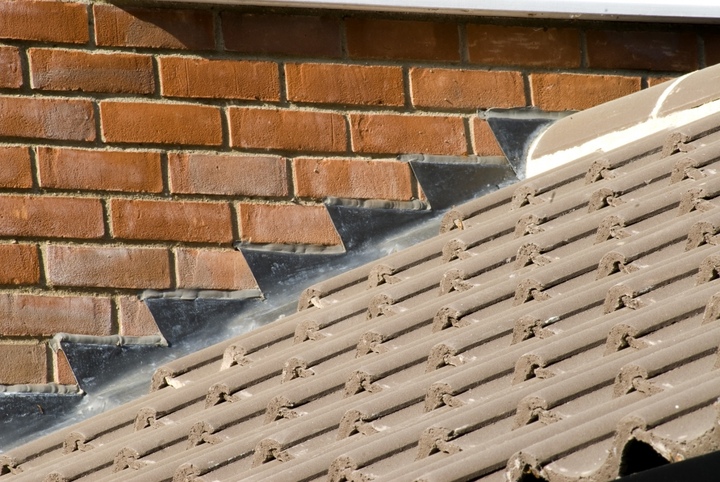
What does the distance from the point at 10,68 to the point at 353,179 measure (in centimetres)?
91

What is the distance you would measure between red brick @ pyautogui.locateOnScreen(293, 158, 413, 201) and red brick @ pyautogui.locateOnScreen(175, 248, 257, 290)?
0.25 meters

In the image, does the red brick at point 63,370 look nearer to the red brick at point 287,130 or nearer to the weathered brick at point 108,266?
the weathered brick at point 108,266

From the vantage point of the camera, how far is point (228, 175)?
3502mm

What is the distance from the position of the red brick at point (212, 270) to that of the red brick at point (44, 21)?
2.04ft

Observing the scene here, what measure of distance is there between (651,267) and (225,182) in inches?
52.2

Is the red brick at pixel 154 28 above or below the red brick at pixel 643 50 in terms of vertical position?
below

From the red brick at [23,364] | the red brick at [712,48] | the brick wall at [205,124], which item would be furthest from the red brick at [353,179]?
the red brick at [712,48]

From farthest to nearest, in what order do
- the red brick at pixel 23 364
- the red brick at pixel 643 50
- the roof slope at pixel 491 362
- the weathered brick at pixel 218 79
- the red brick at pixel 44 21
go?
1. the red brick at pixel 643 50
2. the weathered brick at pixel 218 79
3. the red brick at pixel 44 21
4. the red brick at pixel 23 364
5. the roof slope at pixel 491 362

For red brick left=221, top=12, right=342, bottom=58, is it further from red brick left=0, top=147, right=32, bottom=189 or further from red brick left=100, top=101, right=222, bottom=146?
red brick left=0, top=147, right=32, bottom=189

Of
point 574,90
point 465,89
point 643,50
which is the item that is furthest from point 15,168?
point 643,50

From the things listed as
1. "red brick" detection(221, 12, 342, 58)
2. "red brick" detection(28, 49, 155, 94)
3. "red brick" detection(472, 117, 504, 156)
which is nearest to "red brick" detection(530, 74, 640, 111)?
"red brick" detection(472, 117, 504, 156)

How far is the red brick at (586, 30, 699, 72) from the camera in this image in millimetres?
3838

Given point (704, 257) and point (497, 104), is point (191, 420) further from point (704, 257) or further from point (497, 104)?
point (497, 104)

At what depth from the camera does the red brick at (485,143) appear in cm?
368
